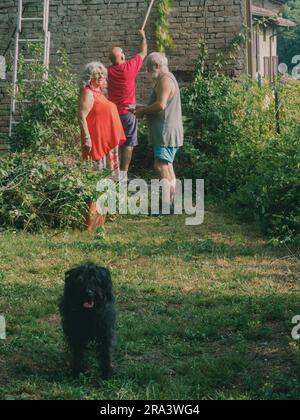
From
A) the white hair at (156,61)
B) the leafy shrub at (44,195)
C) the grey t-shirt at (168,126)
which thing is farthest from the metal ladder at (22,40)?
the leafy shrub at (44,195)

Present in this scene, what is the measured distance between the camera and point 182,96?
562 inches

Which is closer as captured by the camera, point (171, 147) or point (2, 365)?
point (2, 365)

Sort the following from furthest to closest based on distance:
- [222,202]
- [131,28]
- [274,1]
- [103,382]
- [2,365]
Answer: [274,1]
[131,28]
[222,202]
[2,365]
[103,382]

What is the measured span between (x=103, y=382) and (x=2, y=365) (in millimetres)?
782

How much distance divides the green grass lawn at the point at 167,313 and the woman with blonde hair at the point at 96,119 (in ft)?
3.58

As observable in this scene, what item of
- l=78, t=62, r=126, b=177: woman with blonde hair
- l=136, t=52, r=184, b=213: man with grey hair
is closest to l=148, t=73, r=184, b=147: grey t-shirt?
l=136, t=52, r=184, b=213: man with grey hair

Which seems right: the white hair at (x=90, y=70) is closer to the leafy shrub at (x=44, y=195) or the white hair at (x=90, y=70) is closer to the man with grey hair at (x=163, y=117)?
the man with grey hair at (x=163, y=117)

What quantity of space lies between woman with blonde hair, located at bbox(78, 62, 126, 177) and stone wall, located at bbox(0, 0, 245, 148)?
4.30m

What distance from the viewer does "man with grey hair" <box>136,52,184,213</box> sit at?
11.1 meters

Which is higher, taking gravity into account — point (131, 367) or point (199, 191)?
point (199, 191)
